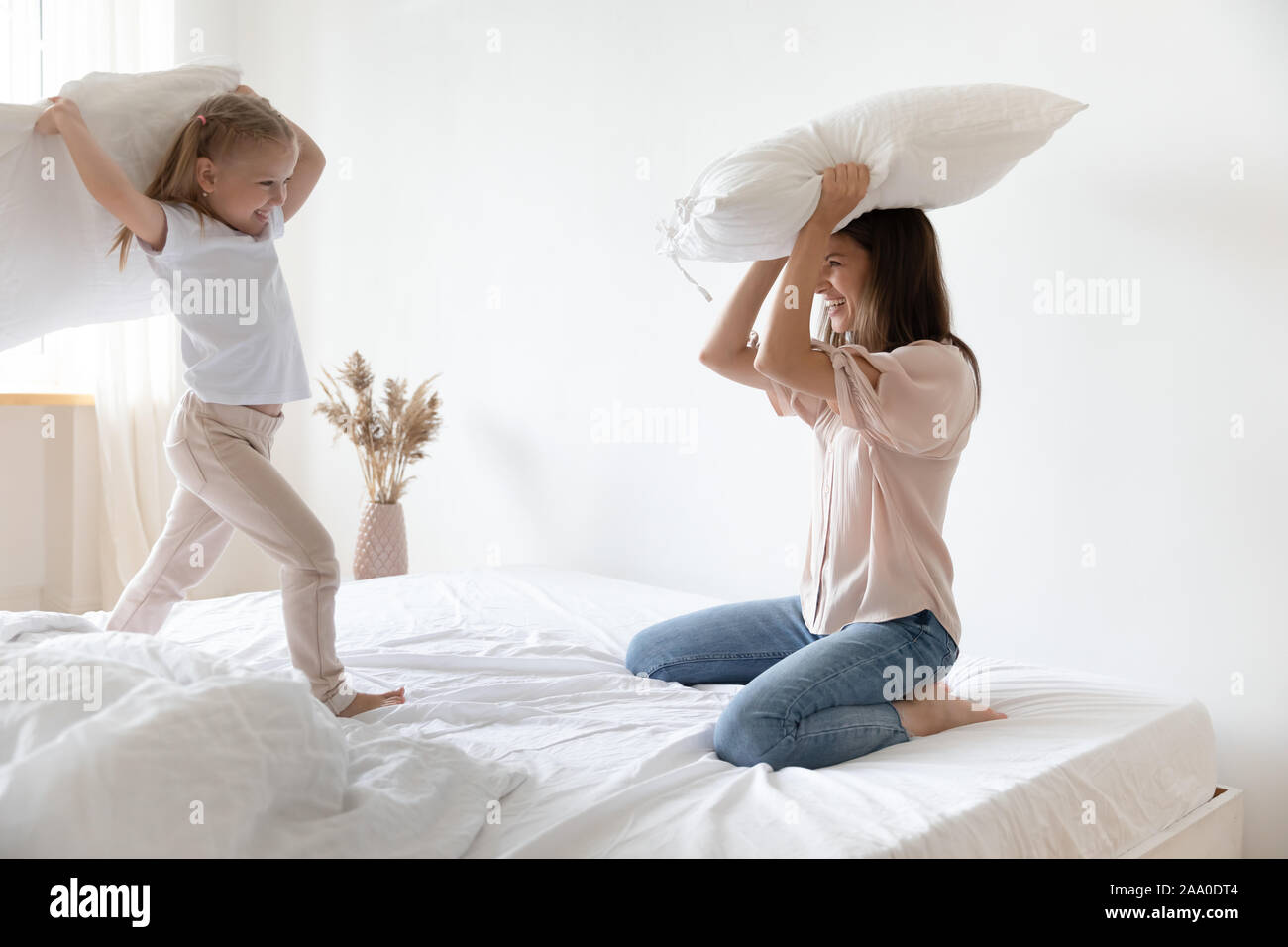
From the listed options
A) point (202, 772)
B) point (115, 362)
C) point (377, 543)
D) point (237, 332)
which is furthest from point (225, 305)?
point (115, 362)

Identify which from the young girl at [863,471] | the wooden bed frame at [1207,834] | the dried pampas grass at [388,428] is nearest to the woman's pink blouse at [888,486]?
the young girl at [863,471]

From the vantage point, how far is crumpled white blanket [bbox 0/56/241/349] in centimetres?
140

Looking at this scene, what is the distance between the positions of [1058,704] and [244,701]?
3.79 ft

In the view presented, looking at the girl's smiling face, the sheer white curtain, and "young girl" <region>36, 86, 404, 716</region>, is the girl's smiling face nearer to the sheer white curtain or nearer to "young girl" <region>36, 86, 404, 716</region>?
"young girl" <region>36, 86, 404, 716</region>

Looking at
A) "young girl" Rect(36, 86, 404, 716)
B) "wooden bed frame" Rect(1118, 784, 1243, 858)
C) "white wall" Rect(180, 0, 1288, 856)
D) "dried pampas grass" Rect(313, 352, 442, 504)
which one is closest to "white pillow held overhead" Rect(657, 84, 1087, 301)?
"white wall" Rect(180, 0, 1288, 856)

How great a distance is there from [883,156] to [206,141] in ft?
3.23

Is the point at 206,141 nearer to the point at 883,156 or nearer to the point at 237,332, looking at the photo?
the point at 237,332

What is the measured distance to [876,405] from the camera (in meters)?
1.37

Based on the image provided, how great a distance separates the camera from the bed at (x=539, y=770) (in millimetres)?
891

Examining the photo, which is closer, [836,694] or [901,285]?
[836,694]

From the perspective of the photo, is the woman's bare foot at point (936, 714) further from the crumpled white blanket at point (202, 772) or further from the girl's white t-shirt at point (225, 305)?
the girl's white t-shirt at point (225, 305)

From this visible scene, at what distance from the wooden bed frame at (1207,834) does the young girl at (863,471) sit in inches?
10.0

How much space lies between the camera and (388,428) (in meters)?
3.10
